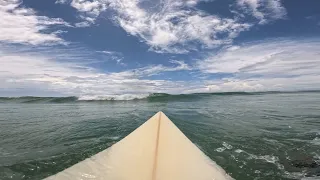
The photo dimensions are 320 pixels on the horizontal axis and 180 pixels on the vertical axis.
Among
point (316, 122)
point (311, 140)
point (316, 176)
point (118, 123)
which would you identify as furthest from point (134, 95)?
point (316, 176)

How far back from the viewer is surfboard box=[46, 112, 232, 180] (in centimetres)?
419

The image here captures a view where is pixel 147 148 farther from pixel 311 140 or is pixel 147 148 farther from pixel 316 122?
pixel 316 122

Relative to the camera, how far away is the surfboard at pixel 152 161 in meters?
4.19

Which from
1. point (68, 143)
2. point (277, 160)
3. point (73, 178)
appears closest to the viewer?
point (73, 178)

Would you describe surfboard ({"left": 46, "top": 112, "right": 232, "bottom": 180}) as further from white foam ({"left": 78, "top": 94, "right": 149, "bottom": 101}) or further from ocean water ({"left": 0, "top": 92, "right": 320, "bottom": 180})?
white foam ({"left": 78, "top": 94, "right": 149, "bottom": 101})

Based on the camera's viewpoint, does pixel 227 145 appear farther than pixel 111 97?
→ No

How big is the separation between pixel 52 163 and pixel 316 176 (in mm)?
7432

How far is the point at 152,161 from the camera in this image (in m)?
4.34

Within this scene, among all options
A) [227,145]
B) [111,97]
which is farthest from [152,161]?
Answer: [111,97]

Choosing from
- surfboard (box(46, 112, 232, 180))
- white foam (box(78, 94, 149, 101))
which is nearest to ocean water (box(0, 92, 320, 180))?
surfboard (box(46, 112, 232, 180))

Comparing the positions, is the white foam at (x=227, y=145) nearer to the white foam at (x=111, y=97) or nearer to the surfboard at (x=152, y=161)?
the surfboard at (x=152, y=161)

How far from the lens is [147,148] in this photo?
480 cm

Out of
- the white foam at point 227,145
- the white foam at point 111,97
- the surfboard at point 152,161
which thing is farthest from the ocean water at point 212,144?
the white foam at point 111,97

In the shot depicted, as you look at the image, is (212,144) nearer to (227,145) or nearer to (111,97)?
(227,145)
